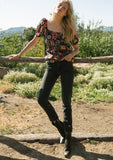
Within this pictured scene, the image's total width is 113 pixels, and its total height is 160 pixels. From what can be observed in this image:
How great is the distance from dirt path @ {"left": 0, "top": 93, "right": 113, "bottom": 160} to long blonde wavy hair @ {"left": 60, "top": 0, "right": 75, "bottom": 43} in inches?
63.3

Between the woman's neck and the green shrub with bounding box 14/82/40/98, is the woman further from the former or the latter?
the green shrub with bounding box 14/82/40/98

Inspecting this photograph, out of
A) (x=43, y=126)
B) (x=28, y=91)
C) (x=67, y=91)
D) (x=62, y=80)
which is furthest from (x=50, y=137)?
(x=28, y=91)

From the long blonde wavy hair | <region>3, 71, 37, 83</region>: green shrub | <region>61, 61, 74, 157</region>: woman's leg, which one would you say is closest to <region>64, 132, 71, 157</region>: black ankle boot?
<region>61, 61, 74, 157</region>: woman's leg

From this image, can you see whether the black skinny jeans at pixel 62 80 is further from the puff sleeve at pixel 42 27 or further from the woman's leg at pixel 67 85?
the puff sleeve at pixel 42 27

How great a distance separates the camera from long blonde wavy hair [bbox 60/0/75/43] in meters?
2.61

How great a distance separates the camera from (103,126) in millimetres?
4094

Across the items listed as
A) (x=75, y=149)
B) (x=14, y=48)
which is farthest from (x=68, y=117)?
(x=14, y=48)

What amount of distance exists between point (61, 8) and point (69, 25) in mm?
229

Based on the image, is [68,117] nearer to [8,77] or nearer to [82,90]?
[82,90]

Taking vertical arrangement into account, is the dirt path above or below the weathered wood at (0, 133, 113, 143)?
below

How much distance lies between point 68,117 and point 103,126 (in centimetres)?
157

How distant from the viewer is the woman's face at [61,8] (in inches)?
101

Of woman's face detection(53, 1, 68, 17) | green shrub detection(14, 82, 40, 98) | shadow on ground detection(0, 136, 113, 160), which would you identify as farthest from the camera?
green shrub detection(14, 82, 40, 98)

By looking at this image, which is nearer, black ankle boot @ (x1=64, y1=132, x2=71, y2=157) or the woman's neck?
the woman's neck
